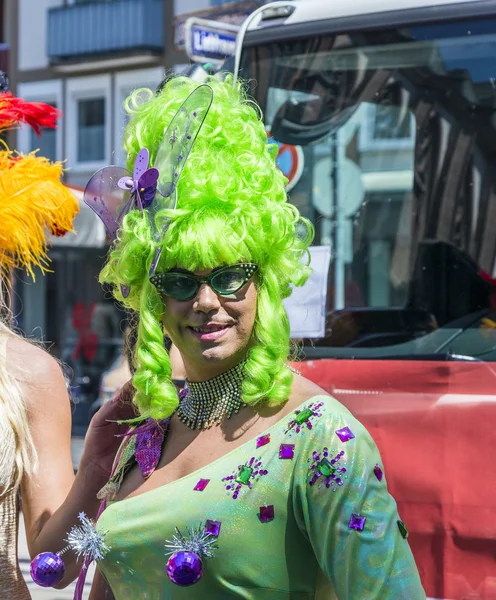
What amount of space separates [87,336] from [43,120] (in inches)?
560

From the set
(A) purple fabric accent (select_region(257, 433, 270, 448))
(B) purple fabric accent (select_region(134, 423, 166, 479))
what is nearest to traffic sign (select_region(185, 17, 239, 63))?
(B) purple fabric accent (select_region(134, 423, 166, 479))

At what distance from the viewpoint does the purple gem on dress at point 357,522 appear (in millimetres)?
1720

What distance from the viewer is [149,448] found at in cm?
207

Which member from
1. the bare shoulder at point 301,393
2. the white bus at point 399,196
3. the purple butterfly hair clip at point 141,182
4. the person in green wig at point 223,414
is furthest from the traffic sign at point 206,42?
the bare shoulder at point 301,393

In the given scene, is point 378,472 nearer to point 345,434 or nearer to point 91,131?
point 345,434

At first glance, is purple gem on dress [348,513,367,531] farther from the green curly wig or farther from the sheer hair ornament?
the sheer hair ornament

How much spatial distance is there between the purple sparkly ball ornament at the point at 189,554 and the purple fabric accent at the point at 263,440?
0.55ft

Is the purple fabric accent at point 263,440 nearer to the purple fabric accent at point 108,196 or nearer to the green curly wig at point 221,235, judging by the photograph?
the green curly wig at point 221,235

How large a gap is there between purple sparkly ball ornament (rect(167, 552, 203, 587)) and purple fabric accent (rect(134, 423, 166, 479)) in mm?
258

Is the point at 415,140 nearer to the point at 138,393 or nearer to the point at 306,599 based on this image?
the point at 138,393

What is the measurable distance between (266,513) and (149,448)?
1.17 ft

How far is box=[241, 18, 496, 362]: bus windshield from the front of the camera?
4.21m

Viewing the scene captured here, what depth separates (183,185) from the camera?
199 centimetres

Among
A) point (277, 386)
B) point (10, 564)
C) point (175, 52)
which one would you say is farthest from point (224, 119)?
point (175, 52)
